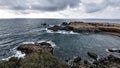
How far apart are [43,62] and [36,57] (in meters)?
1.49

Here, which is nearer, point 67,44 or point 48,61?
point 48,61

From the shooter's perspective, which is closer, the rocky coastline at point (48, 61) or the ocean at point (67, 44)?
the rocky coastline at point (48, 61)

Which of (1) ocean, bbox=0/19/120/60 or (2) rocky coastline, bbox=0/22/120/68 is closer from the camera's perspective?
(2) rocky coastline, bbox=0/22/120/68

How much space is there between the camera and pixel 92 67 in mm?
29109

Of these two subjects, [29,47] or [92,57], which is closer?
[92,57]

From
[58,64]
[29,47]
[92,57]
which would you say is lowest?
[92,57]

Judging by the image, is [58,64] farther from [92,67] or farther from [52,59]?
[92,67]

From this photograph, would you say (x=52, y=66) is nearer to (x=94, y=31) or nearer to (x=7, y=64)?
(x=7, y=64)

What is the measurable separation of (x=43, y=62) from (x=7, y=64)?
4741 millimetres

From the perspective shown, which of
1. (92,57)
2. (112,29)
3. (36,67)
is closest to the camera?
(36,67)

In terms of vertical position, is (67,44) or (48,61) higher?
(48,61)

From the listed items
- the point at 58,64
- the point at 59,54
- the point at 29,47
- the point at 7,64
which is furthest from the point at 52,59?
the point at 29,47

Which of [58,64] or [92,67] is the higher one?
[58,64]

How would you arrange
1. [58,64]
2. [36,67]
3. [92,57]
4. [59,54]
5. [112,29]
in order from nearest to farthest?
[36,67] < [58,64] < [92,57] < [59,54] < [112,29]
